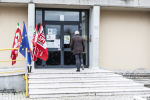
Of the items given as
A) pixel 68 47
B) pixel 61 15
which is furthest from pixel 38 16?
pixel 68 47

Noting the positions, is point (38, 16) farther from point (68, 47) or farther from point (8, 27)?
point (68, 47)

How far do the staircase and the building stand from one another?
2.10 m

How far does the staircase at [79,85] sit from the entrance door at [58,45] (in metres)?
2.62

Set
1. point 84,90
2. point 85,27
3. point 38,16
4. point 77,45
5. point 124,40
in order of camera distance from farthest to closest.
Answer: point 124,40 < point 85,27 < point 38,16 < point 77,45 < point 84,90

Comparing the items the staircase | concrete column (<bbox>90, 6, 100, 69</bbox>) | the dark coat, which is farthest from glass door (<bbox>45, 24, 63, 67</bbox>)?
the staircase

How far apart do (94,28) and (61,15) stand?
2010mm

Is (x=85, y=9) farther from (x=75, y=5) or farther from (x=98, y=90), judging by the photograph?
(x=98, y=90)

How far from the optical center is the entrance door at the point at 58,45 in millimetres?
12758

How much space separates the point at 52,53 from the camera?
41.9ft

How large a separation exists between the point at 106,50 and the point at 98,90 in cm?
439

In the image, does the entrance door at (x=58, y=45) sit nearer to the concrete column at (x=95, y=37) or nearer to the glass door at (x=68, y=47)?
the glass door at (x=68, y=47)

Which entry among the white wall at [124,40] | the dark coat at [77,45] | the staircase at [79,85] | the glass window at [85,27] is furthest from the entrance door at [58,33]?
the staircase at [79,85]

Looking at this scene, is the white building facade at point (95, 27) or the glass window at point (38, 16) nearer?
the white building facade at point (95, 27)

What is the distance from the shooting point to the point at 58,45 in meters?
12.8
